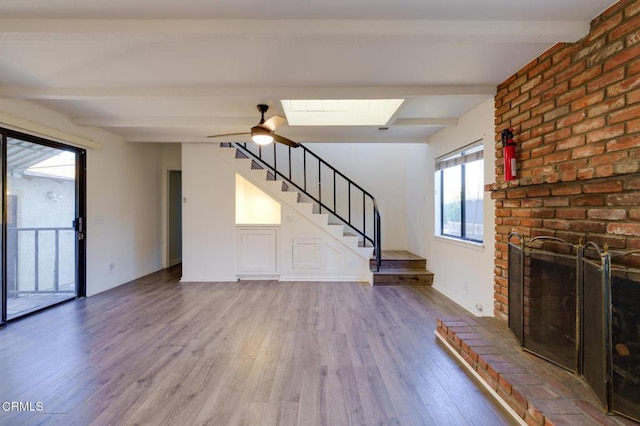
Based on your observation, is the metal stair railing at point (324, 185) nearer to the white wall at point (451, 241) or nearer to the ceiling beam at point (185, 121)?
the white wall at point (451, 241)

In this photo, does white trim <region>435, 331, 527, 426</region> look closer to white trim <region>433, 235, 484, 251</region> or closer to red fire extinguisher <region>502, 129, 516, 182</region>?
white trim <region>433, 235, 484, 251</region>

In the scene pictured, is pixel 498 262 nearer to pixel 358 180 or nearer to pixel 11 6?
pixel 358 180

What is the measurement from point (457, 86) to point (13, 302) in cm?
557

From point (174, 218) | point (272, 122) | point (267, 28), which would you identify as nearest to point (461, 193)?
point (272, 122)

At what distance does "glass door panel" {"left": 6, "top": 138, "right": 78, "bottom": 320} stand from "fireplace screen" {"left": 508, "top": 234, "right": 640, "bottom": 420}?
5.33 meters

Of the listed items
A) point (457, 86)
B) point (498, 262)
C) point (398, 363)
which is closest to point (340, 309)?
point (398, 363)

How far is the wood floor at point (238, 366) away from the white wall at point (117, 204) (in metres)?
0.96

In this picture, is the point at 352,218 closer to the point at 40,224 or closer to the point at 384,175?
the point at 384,175

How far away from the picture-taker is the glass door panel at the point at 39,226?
3.50m

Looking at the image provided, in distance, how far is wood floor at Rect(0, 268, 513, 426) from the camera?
1900 millimetres

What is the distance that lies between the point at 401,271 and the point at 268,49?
4.09 metres

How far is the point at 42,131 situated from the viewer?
3688mm

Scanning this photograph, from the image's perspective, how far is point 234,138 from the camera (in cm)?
473

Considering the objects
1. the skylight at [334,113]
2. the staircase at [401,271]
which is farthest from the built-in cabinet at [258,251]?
the skylight at [334,113]
